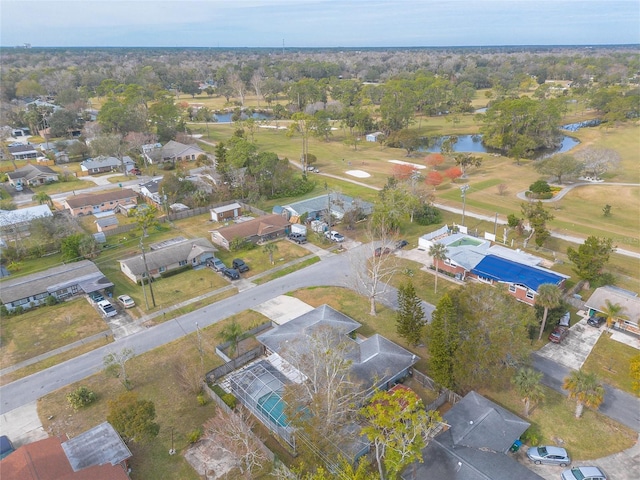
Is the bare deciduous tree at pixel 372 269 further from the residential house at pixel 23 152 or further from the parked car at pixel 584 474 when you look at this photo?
the residential house at pixel 23 152

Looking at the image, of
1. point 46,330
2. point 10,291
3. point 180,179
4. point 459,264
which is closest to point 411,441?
point 459,264

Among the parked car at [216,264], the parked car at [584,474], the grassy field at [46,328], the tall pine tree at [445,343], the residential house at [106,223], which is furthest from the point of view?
the residential house at [106,223]

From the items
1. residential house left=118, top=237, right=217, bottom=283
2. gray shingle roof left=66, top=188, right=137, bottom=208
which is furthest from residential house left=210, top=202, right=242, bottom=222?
gray shingle roof left=66, top=188, right=137, bottom=208

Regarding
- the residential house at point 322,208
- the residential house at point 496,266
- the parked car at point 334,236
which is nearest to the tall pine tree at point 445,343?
the residential house at point 496,266

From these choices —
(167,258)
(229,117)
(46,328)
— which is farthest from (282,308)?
(229,117)

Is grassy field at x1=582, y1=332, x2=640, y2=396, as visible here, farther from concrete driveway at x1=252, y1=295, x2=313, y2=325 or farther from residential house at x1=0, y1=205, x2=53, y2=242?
residential house at x1=0, y1=205, x2=53, y2=242

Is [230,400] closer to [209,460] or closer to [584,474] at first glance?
[209,460]
